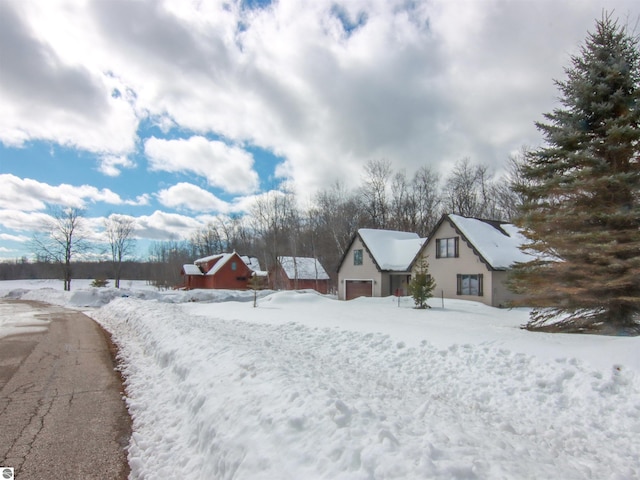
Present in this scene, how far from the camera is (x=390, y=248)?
1195 inches

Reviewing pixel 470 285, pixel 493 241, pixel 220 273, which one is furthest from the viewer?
pixel 220 273

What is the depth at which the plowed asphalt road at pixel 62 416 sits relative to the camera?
3.87m

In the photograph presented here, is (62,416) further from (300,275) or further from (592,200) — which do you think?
(300,275)

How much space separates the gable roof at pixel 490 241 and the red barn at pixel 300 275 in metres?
19.8

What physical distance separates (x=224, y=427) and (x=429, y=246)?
77.2 feet

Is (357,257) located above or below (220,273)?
above

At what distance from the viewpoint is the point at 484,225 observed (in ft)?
83.5

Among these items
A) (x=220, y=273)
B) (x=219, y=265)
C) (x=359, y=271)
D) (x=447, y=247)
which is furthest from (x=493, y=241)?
(x=219, y=265)

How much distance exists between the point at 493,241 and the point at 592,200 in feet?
46.2

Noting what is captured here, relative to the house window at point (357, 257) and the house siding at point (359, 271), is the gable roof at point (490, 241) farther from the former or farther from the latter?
the house window at point (357, 257)

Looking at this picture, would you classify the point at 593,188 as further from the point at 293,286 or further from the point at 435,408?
the point at 293,286

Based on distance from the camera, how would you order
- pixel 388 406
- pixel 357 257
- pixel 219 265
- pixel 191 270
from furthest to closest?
pixel 191 270 < pixel 219 265 < pixel 357 257 < pixel 388 406

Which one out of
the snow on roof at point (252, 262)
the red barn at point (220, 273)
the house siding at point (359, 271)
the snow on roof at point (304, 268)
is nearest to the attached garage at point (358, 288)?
the house siding at point (359, 271)

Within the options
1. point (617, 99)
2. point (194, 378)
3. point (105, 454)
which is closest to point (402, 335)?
point (194, 378)
